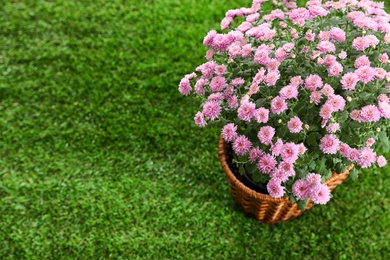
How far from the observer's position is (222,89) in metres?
1.54

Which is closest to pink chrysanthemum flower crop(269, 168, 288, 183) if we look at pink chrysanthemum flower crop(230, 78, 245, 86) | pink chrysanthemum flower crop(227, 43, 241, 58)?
pink chrysanthemum flower crop(230, 78, 245, 86)

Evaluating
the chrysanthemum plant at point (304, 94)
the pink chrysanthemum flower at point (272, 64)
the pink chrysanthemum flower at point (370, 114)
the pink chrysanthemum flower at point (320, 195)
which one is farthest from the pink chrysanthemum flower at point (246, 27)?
the pink chrysanthemum flower at point (320, 195)

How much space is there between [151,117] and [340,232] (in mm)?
1140

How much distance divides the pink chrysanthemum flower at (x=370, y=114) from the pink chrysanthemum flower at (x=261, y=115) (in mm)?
299

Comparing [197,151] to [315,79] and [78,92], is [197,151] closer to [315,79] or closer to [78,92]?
[78,92]

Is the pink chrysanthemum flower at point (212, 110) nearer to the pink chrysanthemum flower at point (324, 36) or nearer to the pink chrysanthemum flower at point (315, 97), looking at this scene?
the pink chrysanthemum flower at point (315, 97)

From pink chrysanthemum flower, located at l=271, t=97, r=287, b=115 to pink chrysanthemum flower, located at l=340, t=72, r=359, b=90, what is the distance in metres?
0.19

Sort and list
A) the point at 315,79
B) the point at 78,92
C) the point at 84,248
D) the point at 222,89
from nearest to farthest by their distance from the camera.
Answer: the point at 315,79 < the point at 222,89 < the point at 84,248 < the point at 78,92

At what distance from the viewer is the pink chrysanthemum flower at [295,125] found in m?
1.36

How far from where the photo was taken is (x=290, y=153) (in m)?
1.36

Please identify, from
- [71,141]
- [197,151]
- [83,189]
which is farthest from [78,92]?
[197,151]

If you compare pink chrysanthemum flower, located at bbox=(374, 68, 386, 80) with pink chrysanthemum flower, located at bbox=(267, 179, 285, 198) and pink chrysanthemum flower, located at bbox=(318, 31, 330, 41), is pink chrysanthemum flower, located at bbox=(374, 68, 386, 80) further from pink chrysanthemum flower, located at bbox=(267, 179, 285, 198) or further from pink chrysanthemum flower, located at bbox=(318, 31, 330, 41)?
pink chrysanthemum flower, located at bbox=(267, 179, 285, 198)

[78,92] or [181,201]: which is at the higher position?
[78,92]

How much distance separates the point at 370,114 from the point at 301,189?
12.9 inches
